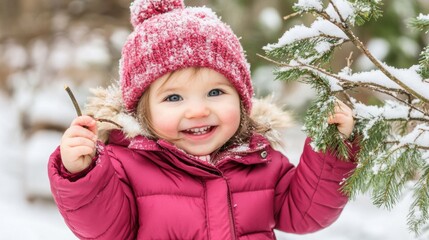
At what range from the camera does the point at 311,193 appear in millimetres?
2268

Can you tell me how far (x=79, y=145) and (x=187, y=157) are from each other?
0.40m

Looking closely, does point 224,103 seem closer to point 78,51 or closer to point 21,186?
point 21,186

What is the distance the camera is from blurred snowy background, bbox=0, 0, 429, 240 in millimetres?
5117

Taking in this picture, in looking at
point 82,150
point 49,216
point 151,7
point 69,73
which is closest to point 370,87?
point 82,150

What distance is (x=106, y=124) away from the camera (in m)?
2.31

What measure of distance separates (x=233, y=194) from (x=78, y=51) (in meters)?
5.27

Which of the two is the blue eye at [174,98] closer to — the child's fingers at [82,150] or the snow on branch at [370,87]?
the child's fingers at [82,150]

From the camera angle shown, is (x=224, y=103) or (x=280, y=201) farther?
(x=280, y=201)

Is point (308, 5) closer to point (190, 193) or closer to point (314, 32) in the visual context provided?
point (314, 32)

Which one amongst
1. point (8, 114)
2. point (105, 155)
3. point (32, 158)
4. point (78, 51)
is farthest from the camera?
point (8, 114)

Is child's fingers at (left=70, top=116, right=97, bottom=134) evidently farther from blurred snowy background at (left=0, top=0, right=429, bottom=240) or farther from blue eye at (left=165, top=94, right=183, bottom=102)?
blurred snowy background at (left=0, top=0, right=429, bottom=240)

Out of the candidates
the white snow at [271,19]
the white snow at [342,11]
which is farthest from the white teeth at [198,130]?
the white snow at [271,19]

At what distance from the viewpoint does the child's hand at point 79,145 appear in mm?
1902

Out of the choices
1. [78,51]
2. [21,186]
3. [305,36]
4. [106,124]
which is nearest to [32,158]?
[21,186]
